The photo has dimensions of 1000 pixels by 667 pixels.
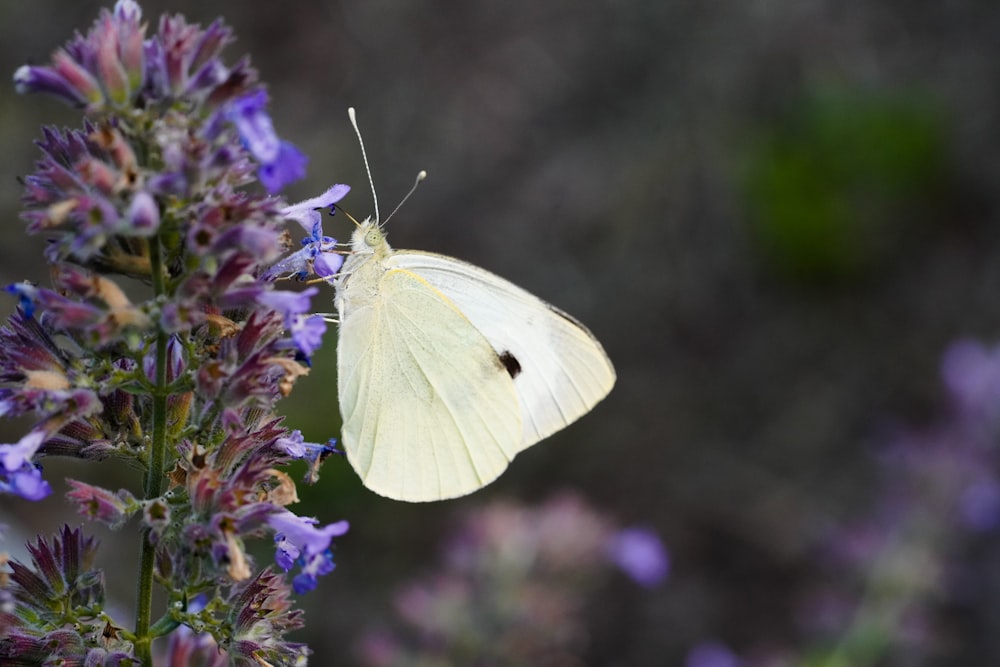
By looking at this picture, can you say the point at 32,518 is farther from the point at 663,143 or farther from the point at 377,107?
the point at 663,143

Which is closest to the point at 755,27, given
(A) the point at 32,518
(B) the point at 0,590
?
(A) the point at 32,518

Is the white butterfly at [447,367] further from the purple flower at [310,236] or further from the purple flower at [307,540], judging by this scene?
the purple flower at [307,540]

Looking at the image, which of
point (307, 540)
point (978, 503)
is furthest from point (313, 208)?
point (978, 503)

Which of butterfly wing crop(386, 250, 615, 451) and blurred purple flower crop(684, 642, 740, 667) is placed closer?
butterfly wing crop(386, 250, 615, 451)

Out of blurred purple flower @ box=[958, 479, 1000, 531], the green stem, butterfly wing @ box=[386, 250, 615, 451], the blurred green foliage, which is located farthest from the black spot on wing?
the blurred green foliage

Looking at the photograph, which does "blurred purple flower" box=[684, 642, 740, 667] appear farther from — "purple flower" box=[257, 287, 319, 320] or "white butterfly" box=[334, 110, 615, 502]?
"purple flower" box=[257, 287, 319, 320]

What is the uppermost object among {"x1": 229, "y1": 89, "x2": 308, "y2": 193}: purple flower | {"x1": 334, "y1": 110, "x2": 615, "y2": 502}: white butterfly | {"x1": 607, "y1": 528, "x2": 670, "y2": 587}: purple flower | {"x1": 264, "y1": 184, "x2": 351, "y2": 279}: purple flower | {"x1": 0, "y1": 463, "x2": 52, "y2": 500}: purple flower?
{"x1": 607, "y1": 528, "x2": 670, "y2": 587}: purple flower
